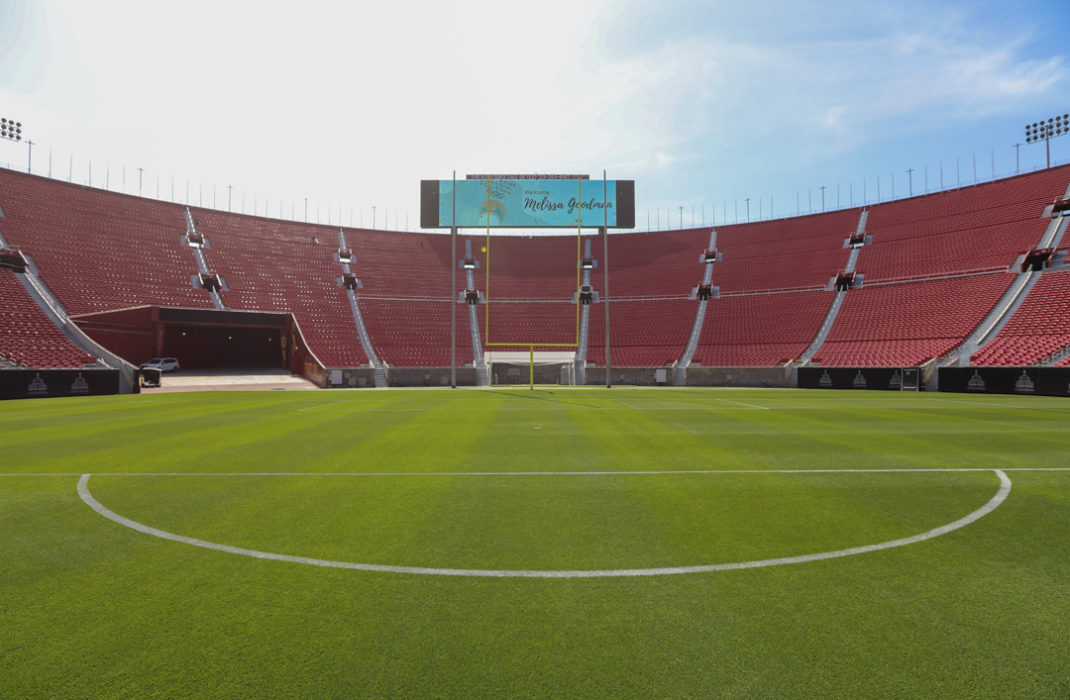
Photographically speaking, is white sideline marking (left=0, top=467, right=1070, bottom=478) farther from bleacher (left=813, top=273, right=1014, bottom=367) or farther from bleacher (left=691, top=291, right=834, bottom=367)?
bleacher (left=691, top=291, right=834, bottom=367)

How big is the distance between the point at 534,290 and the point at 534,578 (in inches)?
1884

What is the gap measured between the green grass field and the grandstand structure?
2743 cm

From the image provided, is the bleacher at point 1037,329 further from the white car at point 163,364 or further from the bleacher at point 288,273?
the white car at point 163,364

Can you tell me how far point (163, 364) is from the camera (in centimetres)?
3719

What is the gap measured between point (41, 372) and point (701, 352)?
39684 millimetres

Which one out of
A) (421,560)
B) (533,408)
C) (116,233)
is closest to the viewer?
(421,560)

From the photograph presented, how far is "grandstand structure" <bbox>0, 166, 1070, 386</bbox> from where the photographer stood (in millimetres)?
33781

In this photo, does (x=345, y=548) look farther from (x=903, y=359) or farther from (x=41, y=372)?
(x=903, y=359)

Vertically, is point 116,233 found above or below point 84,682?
above

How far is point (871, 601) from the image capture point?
343 centimetres

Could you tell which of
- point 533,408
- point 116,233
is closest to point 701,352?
point 533,408

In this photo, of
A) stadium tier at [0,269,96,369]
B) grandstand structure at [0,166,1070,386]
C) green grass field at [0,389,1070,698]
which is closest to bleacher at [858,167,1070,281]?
grandstand structure at [0,166,1070,386]

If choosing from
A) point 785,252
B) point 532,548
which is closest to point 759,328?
point 785,252

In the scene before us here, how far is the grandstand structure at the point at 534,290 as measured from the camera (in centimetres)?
3378
